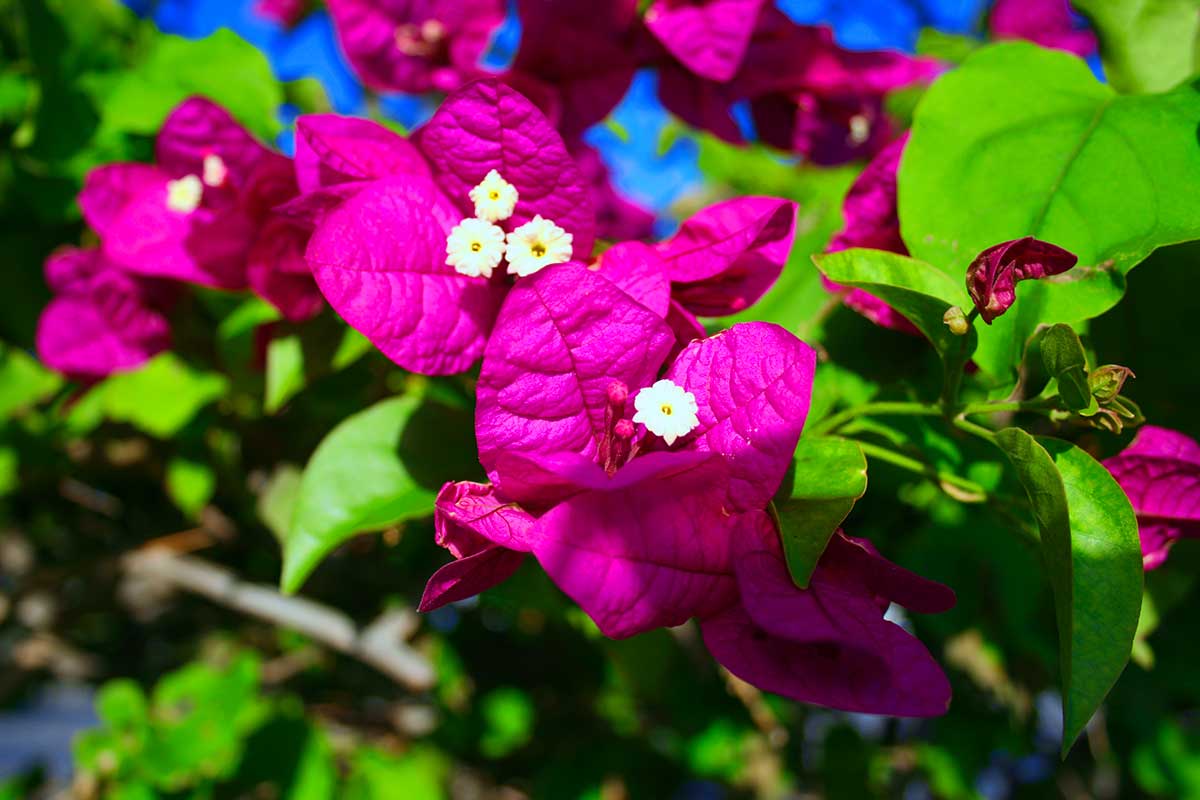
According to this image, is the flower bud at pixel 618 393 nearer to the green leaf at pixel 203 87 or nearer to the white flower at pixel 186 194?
the white flower at pixel 186 194

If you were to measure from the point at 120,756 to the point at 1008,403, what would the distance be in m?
1.26

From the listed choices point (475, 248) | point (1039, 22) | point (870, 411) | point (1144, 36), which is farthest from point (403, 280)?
point (1039, 22)

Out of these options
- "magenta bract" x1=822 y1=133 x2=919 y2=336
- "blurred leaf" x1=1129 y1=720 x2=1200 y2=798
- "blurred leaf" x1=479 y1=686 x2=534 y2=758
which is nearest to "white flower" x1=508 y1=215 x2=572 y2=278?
"magenta bract" x1=822 y1=133 x2=919 y2=336

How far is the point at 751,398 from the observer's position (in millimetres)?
458

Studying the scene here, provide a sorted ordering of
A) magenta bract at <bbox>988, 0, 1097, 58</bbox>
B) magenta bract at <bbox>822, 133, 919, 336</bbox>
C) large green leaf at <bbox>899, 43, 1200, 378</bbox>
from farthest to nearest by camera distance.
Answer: magenta bract at <bbox>988, 0, 1097, 58</bbox>, magenta bract at <bbox>822, 133, 919, 336</bbox>, large green leaf at <bbox>899, 43, 1200, 378</bbox>

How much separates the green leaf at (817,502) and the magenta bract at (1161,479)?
0.65ft

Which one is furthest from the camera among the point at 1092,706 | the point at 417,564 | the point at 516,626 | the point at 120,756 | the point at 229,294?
the point at 516,626

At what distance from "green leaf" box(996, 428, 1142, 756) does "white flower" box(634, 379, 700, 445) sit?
16cm

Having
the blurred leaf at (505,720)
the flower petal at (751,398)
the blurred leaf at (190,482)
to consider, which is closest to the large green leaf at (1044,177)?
the flower petal at (751,398)

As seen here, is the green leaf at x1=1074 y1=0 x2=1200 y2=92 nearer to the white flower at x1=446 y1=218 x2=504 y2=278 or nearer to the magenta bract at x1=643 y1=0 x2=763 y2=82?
the magenta bract at x1=643 y1=0 x2=763 y2=82

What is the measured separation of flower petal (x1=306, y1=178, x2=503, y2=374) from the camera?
1.61 feet

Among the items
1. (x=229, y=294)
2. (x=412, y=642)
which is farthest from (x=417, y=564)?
(x=412, y=642)

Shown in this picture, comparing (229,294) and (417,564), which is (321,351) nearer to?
(229,294)

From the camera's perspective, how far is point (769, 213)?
1.72 ft
